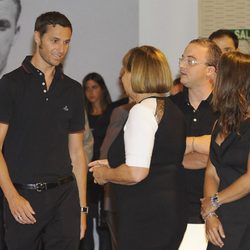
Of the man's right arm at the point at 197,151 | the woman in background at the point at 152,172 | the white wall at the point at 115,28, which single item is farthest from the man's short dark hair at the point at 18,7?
the woman in background at the point at 152,172

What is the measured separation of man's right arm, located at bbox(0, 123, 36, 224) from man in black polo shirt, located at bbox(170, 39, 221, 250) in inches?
34.3

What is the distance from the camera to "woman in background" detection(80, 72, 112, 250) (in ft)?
18.7

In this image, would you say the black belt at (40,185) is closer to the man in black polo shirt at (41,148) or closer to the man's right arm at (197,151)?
the man in black polo shirt at (41,148)

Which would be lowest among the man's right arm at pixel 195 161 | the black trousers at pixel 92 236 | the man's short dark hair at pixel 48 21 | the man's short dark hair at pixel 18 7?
the black trousers at pixel 92 236

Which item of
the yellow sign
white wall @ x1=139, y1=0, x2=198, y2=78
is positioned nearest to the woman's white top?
white wall @ x1=139, y1=0, x2=198, y2=78

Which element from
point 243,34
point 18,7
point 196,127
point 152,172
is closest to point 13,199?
point 152,172

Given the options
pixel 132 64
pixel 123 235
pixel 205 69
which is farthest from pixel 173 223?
pixel 205 69

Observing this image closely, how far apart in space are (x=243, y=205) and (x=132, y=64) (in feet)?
2.80

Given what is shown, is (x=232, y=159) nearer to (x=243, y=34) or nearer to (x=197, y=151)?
(x=197, y=151)

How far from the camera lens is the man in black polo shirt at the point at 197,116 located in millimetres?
3598

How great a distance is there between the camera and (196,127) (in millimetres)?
3779

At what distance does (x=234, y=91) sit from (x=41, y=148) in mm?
1187

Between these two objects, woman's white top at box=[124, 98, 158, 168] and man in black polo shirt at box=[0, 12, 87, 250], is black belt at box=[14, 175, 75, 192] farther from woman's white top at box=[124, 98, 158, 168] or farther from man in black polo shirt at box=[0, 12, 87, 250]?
woman's white top at box=[124, 98, 158, 168]

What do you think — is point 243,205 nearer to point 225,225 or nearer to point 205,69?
point 225,225
